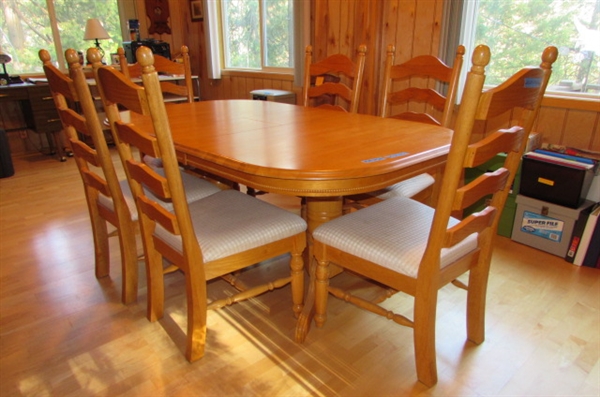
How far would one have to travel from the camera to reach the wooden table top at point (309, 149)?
3.69 feet

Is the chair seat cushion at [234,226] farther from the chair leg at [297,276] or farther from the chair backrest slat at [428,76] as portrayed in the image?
the chair backrest slat at [428,76]

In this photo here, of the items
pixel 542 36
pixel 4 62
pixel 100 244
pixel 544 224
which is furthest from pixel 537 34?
pixel 4 62

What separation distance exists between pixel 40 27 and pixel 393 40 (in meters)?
3.55

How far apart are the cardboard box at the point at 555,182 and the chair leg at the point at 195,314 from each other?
1.77 metres

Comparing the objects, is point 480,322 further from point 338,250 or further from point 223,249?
point 223,249

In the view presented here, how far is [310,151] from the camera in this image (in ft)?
→ 4.24

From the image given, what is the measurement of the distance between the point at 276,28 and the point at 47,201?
242cm

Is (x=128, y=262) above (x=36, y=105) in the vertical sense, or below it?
below

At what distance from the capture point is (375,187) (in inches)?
46.4

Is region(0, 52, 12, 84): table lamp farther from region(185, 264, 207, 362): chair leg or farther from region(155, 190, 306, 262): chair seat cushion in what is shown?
region(185, 264, 207, 362): chair leg

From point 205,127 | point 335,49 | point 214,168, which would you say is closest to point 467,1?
point 335,49

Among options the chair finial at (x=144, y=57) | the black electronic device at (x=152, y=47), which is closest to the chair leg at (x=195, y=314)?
the chair finial at (x=144, y=57)

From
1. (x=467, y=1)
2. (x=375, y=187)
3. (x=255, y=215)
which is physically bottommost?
(x=255, y=215)

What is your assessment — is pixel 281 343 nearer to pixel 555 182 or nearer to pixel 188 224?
pixel 188 224
